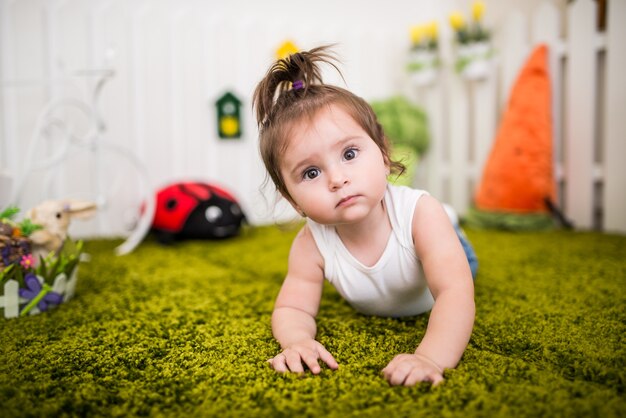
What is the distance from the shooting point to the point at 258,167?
117 inches

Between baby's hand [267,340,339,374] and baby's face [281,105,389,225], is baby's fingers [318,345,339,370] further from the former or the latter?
baby's face [281,105,389,225]

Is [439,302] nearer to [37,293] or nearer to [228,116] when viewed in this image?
[37,293]

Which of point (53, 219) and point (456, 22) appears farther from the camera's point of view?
point (456, 22)

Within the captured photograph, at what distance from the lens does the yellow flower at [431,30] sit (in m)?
2.84

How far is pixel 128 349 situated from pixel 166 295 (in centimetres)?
44

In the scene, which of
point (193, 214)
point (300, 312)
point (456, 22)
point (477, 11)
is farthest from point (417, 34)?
point (300, 312)

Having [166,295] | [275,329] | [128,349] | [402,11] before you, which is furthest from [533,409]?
[402,11]

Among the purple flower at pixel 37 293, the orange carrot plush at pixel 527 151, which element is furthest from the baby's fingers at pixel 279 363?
the orange carrot plush at pixel 527 151

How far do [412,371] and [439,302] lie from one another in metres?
0.15

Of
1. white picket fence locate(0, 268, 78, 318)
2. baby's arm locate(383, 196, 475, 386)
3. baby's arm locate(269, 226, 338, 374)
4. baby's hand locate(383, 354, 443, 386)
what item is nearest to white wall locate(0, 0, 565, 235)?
white picket fence locate(0, 268, 78, 318)

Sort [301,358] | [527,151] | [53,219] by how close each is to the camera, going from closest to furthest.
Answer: [301,358]
[53,219]
[527,151]

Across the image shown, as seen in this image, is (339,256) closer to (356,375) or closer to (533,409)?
(356,375)

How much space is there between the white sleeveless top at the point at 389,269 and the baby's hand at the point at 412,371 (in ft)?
0.79

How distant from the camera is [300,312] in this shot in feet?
3.36
